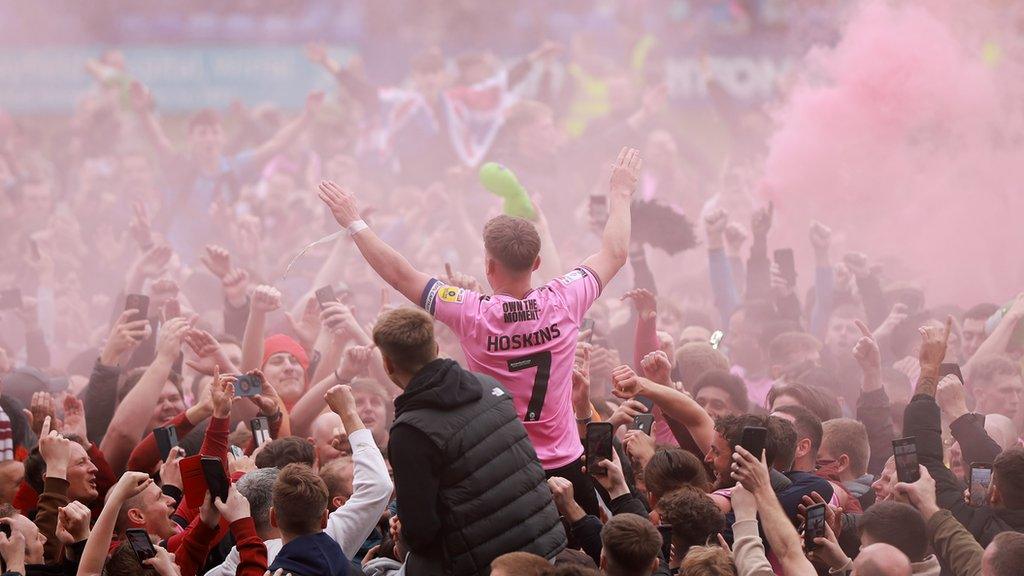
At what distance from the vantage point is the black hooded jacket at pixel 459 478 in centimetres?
255

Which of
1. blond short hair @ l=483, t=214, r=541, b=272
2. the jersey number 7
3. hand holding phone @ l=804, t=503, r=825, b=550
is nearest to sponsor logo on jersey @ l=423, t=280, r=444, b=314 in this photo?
blond short hair @ l=483, t=214, r=541, b=272

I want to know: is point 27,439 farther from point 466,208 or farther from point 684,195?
point 684,195

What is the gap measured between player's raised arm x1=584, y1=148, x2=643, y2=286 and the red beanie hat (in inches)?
76.7

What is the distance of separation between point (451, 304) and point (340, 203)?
0.51 m

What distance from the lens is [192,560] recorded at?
2959mm

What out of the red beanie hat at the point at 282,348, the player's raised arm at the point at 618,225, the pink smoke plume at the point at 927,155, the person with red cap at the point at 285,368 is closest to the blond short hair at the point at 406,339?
the player's raised arm at the point at 618,225

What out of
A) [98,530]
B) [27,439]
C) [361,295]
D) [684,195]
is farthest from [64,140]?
[98,530]

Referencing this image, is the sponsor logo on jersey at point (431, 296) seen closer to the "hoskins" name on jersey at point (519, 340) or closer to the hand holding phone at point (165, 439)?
the "hoskins" name on jersey at point (519, 340)

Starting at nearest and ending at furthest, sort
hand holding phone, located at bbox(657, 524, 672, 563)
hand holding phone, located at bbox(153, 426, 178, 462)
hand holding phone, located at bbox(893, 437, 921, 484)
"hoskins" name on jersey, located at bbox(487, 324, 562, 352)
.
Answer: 1. hand holding phone, located at bbox(657, 524, 672, 563)
2. "hoskins" name on jersey, located at bbox(487, 324, 562, 352)
3. hand holding phone, located at bbox(893, 437, 921, 484)
4. hand holding phone, located at bbox(153, 426, 178, 462)

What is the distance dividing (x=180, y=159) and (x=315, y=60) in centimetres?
183

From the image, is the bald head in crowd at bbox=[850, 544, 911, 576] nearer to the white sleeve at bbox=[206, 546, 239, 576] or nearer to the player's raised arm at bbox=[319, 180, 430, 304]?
the player's raised arm at bbox=[319, 180, 430, 304]

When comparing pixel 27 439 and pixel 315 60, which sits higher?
pixel 315 60

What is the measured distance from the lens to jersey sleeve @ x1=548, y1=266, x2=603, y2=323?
125 inches

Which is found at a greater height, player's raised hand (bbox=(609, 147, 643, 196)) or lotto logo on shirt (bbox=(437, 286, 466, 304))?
player's raised hand (bbox=(609, 147, 643, 196))
